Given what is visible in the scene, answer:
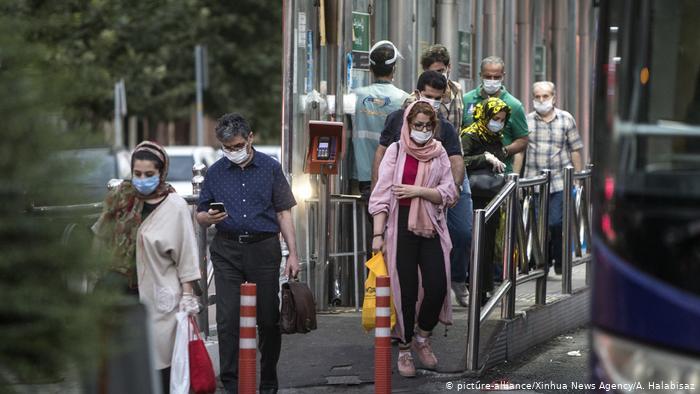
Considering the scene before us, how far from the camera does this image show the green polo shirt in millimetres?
11867

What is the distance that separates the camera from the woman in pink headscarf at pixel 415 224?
9.18m

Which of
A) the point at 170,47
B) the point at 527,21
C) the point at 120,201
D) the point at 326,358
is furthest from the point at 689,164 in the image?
the point at 170,47

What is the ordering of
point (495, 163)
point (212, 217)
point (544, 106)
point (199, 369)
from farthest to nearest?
1. point (544, 106)
2. point (495, 163)
3. point (212, 217)
4. point (199, 369)

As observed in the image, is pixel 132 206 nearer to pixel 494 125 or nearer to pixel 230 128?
pixel 230 128

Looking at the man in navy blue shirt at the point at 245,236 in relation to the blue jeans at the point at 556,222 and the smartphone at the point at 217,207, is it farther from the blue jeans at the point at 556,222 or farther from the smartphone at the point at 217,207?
the blue jeans at the point at 556,222

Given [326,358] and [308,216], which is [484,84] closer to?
[308,216]

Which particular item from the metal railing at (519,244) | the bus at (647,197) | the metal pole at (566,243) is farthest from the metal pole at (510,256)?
the bus at (647,197)

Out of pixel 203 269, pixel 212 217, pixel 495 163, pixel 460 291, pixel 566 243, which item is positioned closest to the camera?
pixel 212 217

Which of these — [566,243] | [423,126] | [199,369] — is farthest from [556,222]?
[199,369]

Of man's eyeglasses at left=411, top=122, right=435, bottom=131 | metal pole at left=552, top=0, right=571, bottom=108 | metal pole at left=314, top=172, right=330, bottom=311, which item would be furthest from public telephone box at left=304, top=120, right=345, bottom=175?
metal pole at left=552, top=0, right=571, bottom=108

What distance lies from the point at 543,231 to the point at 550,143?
116 inches

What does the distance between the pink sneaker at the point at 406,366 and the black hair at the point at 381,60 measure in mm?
2663

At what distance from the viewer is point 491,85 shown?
468 inches

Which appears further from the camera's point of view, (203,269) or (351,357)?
(351,357)
